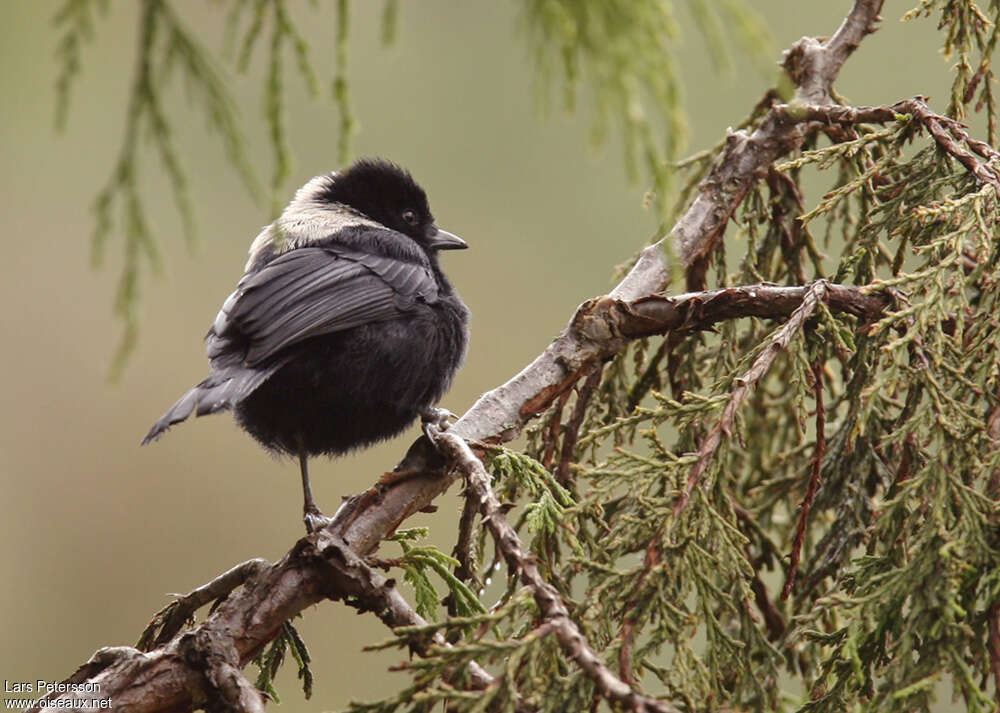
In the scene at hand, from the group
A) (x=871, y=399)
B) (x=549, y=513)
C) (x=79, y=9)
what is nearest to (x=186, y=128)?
(x=79, y=9)

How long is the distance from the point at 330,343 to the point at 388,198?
1.47 meters

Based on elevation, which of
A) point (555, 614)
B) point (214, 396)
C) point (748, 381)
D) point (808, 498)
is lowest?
point (808, 498)

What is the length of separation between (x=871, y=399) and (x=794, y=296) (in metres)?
0.77

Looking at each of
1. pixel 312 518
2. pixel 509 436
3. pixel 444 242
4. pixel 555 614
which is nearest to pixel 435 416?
pixel 312 518

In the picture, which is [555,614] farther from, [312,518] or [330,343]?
[312,518]

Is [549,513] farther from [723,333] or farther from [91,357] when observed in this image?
[91,357]

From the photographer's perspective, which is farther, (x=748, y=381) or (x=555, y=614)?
(x=748, y=381)

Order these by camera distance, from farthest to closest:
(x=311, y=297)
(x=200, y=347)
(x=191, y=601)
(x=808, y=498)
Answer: (x=200, y=347) → (x=311, y=297) → (x=191, y=601) → (x=808, y=498)

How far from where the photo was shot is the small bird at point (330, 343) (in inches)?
152

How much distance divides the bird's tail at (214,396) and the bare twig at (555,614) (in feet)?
3.58

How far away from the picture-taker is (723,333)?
3.43 meters


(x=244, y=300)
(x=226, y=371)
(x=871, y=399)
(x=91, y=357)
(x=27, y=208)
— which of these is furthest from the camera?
(x=91, y=357)

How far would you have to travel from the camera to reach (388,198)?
534cm

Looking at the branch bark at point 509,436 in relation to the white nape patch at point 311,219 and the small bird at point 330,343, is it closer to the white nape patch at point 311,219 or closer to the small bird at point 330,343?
the small bird at point 330,343
